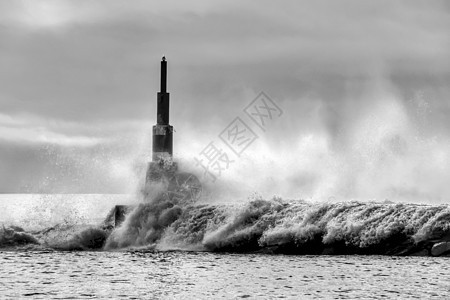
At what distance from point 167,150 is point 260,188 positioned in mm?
7439

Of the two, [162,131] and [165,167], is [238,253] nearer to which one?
[165,167]

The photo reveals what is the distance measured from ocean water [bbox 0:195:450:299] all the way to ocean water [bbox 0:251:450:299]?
0.04 meters

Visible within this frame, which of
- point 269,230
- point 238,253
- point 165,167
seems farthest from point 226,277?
point 165,167

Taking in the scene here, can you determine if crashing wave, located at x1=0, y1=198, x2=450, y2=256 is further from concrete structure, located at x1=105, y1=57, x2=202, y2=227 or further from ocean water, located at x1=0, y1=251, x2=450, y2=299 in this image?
concrete structure, located at x1=105, y1=57, x2=202, y2=227

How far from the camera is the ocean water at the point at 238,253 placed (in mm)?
25234

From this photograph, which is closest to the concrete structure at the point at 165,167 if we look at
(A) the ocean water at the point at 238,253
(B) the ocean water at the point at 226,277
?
(A) the ocean water at the point at 238,253

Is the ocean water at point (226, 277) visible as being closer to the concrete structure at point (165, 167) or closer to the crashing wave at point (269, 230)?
the crashing wave at point (269, 230)

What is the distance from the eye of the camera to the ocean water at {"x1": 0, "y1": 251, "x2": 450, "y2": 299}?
24297 millimetres

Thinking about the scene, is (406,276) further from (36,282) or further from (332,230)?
(36,282)

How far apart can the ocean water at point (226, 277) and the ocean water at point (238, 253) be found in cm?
4

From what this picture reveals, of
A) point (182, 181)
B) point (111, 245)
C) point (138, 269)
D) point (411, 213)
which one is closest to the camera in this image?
point (138, 269)

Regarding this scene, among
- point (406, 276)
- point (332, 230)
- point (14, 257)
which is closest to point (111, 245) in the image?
point (14, 257)

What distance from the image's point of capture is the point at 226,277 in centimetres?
2797

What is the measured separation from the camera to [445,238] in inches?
1272
